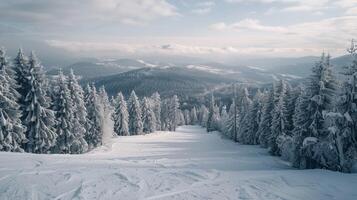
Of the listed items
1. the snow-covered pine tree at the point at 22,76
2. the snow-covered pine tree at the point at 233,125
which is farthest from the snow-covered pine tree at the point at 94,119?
the snow-covered pine tree at the point at 233,125

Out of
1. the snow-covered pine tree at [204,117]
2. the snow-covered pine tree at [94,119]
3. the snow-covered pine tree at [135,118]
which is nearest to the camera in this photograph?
the snow-covered pine tree at [94,119]

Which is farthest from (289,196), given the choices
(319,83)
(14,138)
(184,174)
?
(14,138)

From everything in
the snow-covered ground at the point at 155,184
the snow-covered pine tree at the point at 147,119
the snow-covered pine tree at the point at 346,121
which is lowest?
the snow-covered pine tree at the point at 147,119

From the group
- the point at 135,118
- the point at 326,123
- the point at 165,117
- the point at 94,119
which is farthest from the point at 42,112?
the point at 165,117

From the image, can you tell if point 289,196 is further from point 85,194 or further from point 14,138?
point 14,138

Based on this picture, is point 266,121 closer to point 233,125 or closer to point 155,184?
point 233,125

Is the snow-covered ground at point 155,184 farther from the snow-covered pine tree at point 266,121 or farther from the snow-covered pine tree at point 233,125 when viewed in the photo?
the snow-covered pine tree at point 233,125

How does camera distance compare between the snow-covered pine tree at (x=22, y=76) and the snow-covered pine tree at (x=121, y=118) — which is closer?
the snow-covered pine tree at (x=22, y=76)
